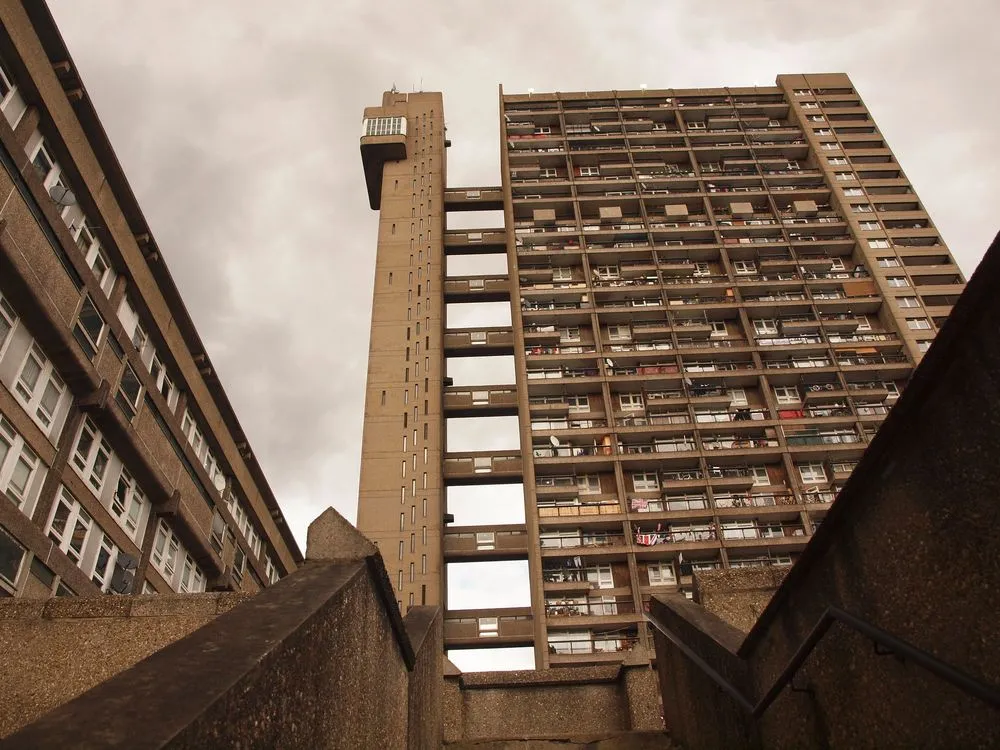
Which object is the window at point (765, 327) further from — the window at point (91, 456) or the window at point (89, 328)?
the window at point (91, 456)

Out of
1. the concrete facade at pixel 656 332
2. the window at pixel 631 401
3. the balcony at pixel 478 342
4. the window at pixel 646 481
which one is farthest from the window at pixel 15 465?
the window at pixel 631 401

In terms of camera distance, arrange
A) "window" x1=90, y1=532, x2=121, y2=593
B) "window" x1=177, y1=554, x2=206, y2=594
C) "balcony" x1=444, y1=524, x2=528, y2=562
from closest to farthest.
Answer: "window" x1=90, y1=532, x2=121, y2=593
"window" x1=177, y1=554, x2=206, y2=594
"balcony" x1=444, y1=524, x2=528, y2=562

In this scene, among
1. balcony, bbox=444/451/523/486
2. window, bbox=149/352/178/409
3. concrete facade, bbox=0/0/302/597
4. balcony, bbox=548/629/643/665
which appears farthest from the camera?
balcony, bbox=444/451/523/486

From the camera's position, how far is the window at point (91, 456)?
69.1 feet

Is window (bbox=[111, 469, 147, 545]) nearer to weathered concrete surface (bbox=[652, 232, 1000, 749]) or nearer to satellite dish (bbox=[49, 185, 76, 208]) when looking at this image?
satellite dish (bbox=[49, 185, 76, 208])

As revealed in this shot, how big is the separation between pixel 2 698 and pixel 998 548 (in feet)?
26.2

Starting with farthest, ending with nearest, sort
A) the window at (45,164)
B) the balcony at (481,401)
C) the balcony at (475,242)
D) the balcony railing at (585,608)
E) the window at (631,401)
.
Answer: the balcony at (475,242) < the balcony at (481,401) < the window at (631,401) < the balcony railing at (585,608) < the window at (45,164)

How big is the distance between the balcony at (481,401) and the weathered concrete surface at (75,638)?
3377cm

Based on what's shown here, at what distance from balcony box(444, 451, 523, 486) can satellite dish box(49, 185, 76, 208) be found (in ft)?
73.8

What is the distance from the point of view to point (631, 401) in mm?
40750

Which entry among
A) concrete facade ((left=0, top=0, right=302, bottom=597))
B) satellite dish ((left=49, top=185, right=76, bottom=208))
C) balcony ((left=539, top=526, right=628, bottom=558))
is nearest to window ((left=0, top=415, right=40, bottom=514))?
concrete facade ((left=0, top=0, right=302, bottom=597))

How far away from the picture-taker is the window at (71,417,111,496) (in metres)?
21.0

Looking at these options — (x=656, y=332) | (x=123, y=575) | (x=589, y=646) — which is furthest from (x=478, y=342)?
(x=123, y=575)

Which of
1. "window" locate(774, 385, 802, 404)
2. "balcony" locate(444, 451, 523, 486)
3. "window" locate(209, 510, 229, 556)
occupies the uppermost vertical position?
"window" locate(774, 385, 802, 404)
